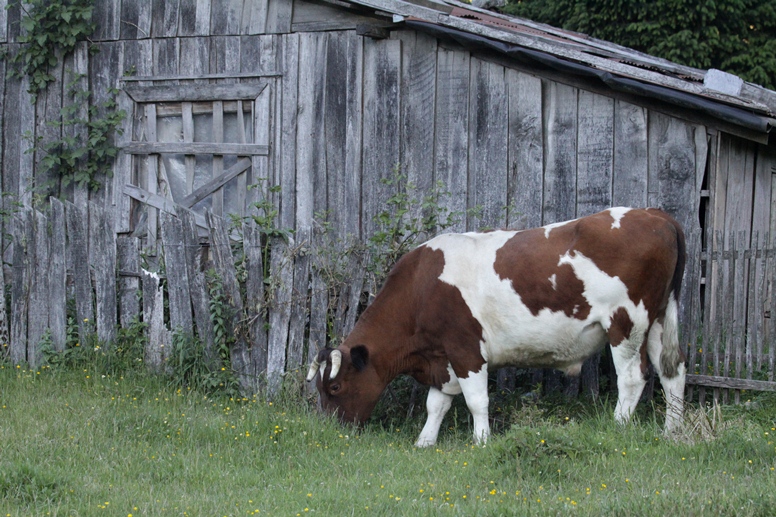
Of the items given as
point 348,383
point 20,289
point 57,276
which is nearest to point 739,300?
point 348,383

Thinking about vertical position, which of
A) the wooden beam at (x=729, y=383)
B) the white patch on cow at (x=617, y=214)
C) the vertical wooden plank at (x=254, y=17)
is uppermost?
the vertical wooden plank at (x=254, y=17)

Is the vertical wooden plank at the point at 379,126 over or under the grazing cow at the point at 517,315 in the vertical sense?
over

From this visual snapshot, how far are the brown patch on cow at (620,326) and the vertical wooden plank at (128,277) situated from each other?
4.32 meters

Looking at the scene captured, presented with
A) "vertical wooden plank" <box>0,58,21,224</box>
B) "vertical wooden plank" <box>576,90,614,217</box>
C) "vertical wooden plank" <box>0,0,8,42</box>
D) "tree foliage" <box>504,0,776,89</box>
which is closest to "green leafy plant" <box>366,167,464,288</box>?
"vertical wooden plank" <box>576,90,614,217</box>

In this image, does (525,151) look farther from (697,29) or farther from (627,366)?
(697,29)

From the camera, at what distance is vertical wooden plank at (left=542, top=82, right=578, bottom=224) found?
848 cm

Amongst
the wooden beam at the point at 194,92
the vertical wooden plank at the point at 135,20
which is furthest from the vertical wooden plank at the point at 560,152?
the vertical wooden plank at the point at 135,20

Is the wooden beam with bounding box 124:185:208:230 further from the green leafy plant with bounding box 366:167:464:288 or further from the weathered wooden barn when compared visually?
the green leafy plant with bounding box 366:167:464:288

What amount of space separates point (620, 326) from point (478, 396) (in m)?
1.23

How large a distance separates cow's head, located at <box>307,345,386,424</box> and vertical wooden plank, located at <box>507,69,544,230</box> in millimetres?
2143

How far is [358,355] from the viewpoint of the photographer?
7.42 m

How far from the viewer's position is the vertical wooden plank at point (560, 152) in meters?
8.48

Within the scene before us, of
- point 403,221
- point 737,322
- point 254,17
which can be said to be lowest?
point 737,322

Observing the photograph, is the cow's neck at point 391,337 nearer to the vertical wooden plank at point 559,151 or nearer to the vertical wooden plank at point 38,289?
the vertical wooden plank at point 559,151
